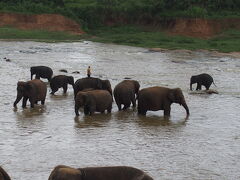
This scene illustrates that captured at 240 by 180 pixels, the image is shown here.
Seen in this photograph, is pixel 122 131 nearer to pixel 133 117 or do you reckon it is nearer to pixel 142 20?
pixel 133 117

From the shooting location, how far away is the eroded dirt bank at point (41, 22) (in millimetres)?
58094

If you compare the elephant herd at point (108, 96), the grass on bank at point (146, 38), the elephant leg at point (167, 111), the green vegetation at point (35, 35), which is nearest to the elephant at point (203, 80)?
the elephant herd at point (108, 96)

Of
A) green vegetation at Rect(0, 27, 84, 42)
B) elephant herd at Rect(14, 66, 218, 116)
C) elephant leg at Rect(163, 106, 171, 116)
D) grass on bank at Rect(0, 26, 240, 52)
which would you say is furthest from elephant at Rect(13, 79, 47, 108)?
green vegetation at Rect(0, 27, 84, 42)

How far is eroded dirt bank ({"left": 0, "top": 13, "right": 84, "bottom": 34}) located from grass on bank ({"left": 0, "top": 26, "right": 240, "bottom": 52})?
2.32 m

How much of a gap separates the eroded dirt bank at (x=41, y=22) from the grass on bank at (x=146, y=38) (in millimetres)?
2319

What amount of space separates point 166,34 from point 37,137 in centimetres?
4522

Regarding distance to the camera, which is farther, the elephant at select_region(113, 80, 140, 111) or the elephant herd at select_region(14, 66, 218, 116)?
the elephant at select_region(113, 80, 140, 111)

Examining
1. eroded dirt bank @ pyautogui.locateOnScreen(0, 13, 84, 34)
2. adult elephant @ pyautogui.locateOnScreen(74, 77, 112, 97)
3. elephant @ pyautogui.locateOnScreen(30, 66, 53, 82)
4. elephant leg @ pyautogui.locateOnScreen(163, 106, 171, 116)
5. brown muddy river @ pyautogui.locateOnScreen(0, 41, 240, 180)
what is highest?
eroded dirt bank @ pyautogui.locateOnScreen(0, 13, 84, 34)

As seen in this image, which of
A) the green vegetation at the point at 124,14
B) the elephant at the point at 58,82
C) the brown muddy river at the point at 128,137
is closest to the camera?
the brown muddy river at the point at 128,137

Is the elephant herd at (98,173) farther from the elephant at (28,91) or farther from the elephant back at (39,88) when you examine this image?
the elephant back at (39,88)

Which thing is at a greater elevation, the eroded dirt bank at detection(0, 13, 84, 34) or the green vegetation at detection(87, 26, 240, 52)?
the eroded dirt bank at detection(0, 13, 84, 34)

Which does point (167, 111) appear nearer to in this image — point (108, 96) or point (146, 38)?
point (108, 96)

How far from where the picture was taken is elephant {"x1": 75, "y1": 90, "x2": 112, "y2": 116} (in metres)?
16.0

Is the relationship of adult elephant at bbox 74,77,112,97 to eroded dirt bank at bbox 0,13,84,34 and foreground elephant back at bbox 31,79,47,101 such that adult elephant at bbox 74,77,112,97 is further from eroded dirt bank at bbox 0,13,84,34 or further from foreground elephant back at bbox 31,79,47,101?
eroded dirt bank at bbox 0,13,84,34
